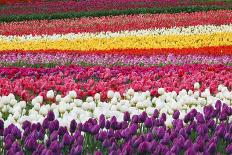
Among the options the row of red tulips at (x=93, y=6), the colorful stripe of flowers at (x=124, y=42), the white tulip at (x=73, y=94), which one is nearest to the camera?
the white tulip at (x=73, y=94)

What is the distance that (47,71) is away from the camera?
30.3 ft

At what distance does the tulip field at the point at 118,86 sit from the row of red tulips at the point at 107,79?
0.05ft

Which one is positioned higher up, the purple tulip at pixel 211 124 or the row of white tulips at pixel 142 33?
the purple tulip at pixel 211 124

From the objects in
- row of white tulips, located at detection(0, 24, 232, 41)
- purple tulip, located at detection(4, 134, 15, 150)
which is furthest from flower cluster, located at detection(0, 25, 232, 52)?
purple tulip, located at detection(4, 134, 15, 150)

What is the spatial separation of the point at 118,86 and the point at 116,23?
11.3m

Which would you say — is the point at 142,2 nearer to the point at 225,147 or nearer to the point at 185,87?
the point at 185,87

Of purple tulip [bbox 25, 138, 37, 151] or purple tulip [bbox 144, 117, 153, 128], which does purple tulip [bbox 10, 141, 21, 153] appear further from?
purple tulip [bbox 144, 117, 153, 128]

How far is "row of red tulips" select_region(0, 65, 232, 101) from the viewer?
24.4 feet

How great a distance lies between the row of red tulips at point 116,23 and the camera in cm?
1789

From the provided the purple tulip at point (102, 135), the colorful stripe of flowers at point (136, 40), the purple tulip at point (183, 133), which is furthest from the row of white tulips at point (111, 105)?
the colorful stripe of flowers at point (136, 40)

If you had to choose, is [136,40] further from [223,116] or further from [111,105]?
[223,116]

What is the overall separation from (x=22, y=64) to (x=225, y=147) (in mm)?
7064

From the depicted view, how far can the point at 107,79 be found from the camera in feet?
29.1

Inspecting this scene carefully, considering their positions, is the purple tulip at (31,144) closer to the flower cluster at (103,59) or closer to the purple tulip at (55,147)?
the purple tulip at (55,147)
